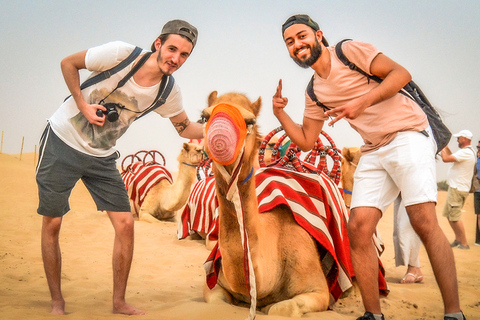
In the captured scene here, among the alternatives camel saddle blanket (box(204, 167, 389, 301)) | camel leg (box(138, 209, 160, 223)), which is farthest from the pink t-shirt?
camel leg (box(138, 209, 160, 223))

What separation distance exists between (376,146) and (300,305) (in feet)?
4.21

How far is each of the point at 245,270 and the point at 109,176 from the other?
53.9 inches

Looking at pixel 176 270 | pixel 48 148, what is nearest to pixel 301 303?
pixel 48 148

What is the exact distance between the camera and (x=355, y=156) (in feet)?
21.3

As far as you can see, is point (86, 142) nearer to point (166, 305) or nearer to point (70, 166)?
point (70, 166)

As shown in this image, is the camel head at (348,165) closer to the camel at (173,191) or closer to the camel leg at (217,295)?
the camel leg at (217,295)

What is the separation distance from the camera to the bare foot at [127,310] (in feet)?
11.5

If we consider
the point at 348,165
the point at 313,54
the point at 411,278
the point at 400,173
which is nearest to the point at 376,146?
the point at 400,173

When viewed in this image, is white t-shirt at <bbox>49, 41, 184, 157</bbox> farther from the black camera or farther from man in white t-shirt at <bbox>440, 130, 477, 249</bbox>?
man in white t-shirt at <bbox>440, 130, 477, 249</bbox>

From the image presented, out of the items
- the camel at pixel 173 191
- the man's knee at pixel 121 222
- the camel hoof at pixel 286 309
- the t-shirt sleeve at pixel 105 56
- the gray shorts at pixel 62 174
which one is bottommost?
the camel at pixel 173 191

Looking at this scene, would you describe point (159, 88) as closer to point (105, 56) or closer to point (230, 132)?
point (105, 56)

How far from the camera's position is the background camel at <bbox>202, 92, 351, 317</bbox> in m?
2.83

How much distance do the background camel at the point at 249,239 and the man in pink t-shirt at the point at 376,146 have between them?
0.43 meters

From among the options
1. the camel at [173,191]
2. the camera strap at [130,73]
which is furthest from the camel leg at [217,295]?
the camel at [173,191]
